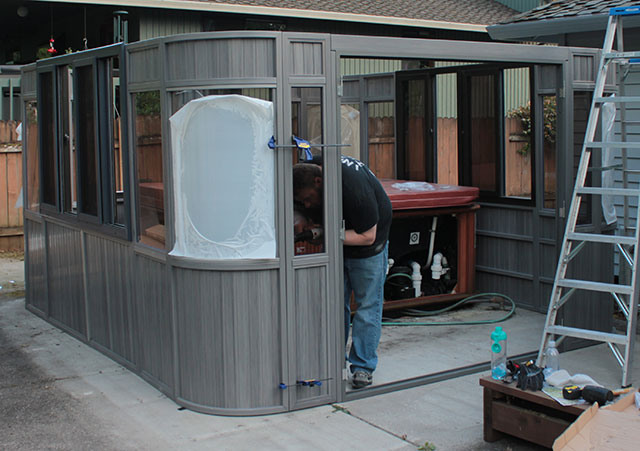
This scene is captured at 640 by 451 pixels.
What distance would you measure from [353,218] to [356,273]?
43 cm

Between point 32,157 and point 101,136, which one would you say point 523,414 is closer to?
point 101,136

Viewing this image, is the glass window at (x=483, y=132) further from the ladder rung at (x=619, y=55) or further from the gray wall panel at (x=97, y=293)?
the gray wall panel at (x=97, y=293)

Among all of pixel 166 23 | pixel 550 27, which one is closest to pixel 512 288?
pixel 550 27

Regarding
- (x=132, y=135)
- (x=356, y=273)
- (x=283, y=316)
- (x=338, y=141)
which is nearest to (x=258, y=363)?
(x=283, y=316)

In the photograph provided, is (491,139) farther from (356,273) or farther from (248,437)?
(248,437)

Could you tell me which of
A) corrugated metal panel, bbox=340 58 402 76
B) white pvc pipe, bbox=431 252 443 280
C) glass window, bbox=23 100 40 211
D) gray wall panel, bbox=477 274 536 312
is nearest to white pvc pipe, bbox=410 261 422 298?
white pvc pipe, bbox=431 252 443 280

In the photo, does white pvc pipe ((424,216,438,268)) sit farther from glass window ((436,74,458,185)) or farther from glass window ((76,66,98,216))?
glass window ((76,66,98,216))

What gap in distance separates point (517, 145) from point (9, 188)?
7.52 metres

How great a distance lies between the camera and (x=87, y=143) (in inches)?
261

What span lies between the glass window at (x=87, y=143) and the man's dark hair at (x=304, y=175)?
6.82 ft

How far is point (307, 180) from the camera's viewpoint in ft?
16.9

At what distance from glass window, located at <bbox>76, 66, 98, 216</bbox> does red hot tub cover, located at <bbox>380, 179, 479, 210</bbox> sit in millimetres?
2592

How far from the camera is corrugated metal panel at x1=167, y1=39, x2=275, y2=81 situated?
16.1 ft

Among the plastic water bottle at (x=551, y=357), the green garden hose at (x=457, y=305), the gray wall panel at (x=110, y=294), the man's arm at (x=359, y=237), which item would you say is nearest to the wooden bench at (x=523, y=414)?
the plastic water bottle at (x=551, y=357)
